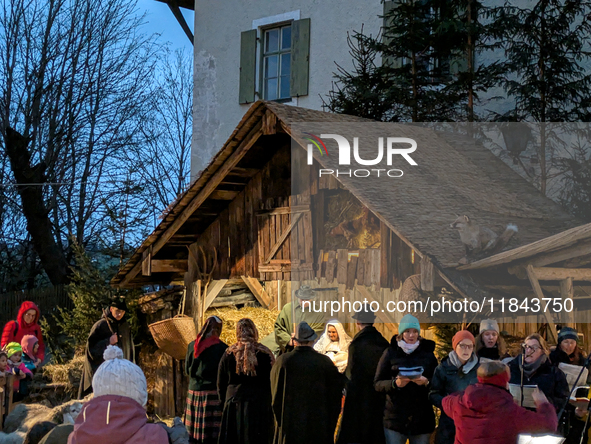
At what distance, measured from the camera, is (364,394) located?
6.89m

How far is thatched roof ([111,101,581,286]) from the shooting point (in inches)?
331

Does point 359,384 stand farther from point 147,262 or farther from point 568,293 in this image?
point 147,262

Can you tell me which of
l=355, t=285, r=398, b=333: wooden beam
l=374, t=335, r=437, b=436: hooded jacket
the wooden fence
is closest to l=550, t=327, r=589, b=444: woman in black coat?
l=374, t=335, r=437, b=436: hooded jacket

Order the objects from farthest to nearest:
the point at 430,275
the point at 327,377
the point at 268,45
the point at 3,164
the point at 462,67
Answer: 1. the point at 3,164
2. the point at 268,45
3. the point at 462,67
4. the point at 430,275
5. the point at 327,377

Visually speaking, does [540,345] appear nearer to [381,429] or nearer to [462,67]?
[381,429]

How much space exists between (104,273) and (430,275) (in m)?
9.29

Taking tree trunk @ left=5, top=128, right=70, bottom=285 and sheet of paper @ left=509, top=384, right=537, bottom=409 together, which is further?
tree trunk @ left=5, top=128, right=70, bottom=285

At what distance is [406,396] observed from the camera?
6.51m

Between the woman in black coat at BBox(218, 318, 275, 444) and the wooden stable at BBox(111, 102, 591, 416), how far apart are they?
183 centimetres

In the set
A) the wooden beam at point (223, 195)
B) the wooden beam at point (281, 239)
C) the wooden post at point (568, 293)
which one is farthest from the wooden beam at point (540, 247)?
the wooden beam at point (223, 195)

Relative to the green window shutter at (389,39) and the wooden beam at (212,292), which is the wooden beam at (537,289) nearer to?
the wooden beam at (212,292)

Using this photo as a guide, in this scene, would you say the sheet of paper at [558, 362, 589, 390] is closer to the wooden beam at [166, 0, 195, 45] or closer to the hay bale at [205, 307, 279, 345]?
the hay bale at [205, 307, 279, 345]

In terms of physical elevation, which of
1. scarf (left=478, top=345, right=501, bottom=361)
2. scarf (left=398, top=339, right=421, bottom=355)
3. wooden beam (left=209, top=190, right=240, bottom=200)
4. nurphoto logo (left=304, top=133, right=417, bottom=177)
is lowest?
scarf (left=478, top=345, right=501, bottom=361)

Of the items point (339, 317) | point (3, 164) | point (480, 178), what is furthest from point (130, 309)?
point (3, 164)
